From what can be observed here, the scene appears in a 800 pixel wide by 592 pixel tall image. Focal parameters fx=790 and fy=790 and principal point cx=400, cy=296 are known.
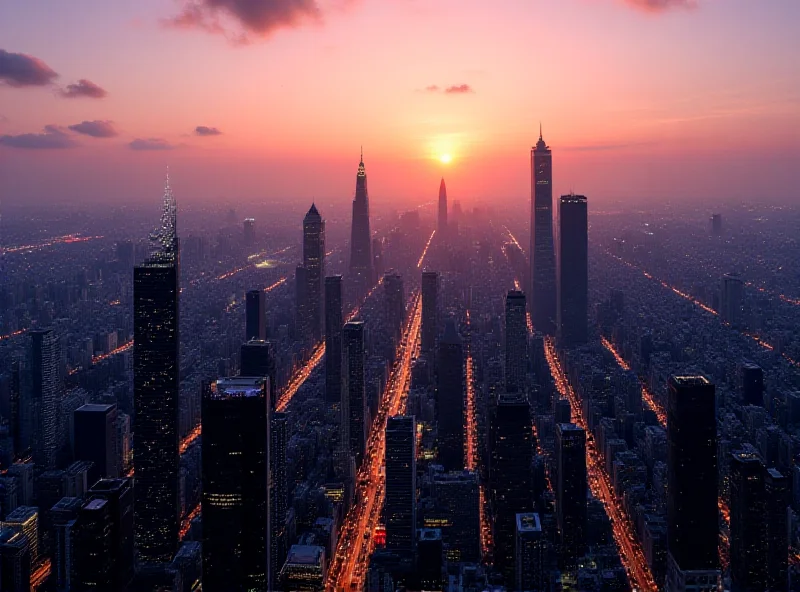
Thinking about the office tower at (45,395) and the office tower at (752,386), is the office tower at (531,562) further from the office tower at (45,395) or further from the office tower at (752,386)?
the office tower at (752,386)

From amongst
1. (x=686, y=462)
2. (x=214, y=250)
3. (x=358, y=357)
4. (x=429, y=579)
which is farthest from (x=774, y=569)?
(x=214, y=250)

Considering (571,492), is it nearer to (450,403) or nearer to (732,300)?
(450,403)

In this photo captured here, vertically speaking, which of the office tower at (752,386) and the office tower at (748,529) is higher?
the office tower at (752,386)

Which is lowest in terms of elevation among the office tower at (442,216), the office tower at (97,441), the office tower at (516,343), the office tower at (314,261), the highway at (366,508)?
the highway at (366,508)

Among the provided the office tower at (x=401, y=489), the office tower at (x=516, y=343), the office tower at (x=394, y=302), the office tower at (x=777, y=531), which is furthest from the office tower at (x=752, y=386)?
the office tower at (x=394, y=302)

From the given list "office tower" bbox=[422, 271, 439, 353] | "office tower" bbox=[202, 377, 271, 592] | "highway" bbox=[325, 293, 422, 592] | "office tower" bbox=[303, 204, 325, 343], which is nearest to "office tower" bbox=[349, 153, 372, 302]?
"office tower" bbox=[303, 204, 325, 343]

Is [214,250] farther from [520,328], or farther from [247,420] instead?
[247,420]
